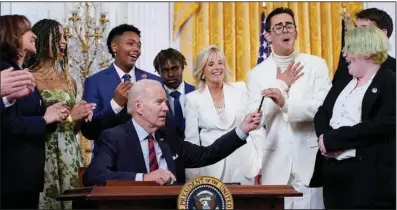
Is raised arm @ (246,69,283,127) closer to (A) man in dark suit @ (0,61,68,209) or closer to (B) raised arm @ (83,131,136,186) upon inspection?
(B) raised arm @ (83,131,136,186)

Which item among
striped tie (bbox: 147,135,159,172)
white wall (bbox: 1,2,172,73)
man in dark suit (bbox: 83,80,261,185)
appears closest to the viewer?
man in dark suit (bbox: 83,80,261,185)

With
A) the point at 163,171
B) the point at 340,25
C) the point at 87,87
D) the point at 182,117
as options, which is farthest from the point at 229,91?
the point at 340,25

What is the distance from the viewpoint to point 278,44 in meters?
5.07

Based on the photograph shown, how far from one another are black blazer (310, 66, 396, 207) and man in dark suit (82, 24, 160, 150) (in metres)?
1.25

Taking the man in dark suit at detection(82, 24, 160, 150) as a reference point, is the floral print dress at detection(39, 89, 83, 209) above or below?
below

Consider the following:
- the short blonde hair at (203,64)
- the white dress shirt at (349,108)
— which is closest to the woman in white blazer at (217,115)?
the short blonde hair at (203,64)

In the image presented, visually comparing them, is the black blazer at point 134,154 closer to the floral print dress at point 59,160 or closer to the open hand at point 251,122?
the open hand at point 251,122

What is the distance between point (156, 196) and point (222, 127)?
54.1 inches

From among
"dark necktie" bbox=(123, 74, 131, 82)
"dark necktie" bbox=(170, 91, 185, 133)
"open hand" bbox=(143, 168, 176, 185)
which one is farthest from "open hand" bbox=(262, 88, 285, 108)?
"open hand" bbox=(143, 168, 176, 185)

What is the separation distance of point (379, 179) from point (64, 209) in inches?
70.9

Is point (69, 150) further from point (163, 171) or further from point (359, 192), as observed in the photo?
point (359, 192)

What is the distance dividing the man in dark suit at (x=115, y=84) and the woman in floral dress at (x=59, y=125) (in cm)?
12

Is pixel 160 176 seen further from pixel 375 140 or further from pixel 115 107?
pixel 375 140

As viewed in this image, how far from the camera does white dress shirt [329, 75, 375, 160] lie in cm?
421
